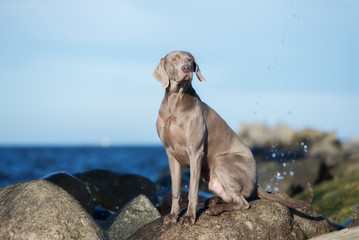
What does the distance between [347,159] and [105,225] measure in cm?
1626

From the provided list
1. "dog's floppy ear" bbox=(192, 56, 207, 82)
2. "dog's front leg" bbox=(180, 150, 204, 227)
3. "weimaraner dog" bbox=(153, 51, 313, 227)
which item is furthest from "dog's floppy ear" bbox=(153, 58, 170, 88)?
"dog's front leg" bbox=(180, 150, 204, 227)

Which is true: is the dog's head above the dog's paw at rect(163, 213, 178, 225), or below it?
above

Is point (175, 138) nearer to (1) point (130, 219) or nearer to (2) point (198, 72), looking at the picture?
(2) point (198, 72)

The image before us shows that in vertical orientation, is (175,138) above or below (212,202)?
above

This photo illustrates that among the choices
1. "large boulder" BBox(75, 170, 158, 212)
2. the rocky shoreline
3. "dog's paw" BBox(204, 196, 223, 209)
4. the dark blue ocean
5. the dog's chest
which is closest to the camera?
the rocky shoreline

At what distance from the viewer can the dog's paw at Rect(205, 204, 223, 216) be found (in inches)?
234

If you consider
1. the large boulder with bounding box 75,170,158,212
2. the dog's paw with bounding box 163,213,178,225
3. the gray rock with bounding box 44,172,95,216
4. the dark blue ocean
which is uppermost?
the dog's paw with bounding box 163,213,178,225

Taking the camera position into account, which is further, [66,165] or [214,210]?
[66,165]

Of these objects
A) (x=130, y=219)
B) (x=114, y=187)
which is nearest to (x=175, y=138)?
(x=130, y=219)

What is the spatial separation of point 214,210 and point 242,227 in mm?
432

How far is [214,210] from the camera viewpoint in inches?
234

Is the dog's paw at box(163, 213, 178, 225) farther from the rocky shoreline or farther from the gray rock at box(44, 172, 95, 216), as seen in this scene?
the gray rock at box(44, 172, 95, 216)

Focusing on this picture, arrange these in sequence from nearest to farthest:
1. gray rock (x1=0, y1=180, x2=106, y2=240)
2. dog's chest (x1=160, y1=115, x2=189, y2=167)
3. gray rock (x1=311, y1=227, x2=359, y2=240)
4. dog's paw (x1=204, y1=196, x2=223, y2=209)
Result: 1. gray rock (x1=0, y1=180, x2=106, y2=240)
2. gray rock (x1=311, y1=227, x2=359, y2=240)
3. dog's chest (x1=160, y1=115, x2=189, y2=167)
4. dog's paw (x1=204, y1=196, x2=223, y2=209)

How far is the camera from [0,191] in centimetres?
623
